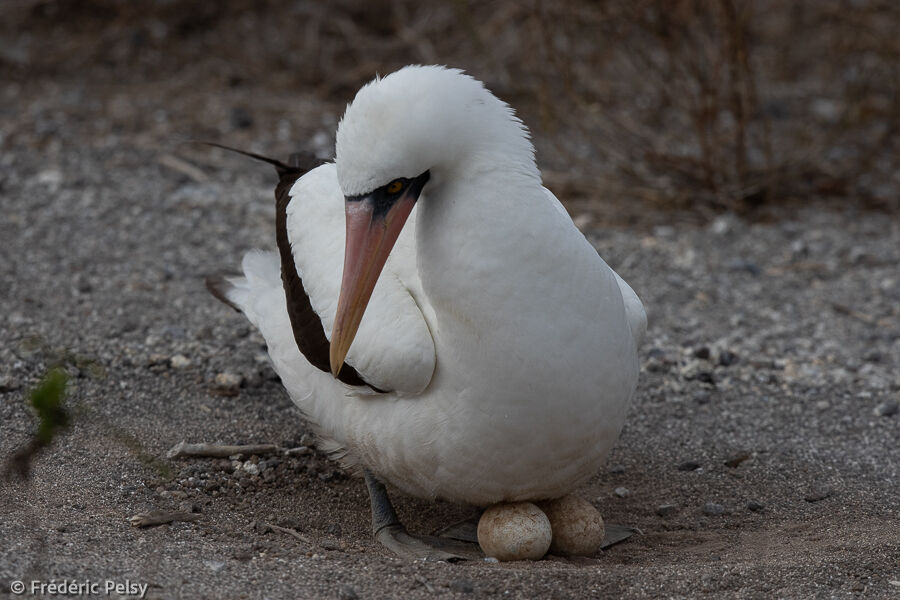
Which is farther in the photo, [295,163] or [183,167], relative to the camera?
[183,167]

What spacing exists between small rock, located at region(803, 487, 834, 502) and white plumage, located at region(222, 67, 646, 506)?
119cm

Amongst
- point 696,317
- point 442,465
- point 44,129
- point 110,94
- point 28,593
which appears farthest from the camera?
point 110,94

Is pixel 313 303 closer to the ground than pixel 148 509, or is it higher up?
higher up

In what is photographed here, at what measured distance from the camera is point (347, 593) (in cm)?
355

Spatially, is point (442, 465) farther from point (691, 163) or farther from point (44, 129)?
point (44, 129)

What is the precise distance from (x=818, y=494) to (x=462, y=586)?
185 cm

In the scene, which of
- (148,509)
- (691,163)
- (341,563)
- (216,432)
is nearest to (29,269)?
(216,432)

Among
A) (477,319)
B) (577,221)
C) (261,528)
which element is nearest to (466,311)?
(477,319)

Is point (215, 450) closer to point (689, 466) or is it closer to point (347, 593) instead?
point (347, 593)

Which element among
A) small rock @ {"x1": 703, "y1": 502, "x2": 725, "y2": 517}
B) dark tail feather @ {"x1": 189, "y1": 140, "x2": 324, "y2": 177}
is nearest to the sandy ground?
small rock @ {"x1": 703, "y1": 502, "x2": 725, "y2": 517}

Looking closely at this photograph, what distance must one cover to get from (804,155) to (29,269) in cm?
509

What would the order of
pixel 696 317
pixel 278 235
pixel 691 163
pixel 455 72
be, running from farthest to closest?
pixel 691 163 → pixel 696 317 → pixel 278 235 → pixel 455 72

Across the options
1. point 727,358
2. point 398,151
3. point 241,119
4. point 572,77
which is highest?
point 398,151

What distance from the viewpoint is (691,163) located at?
25.9ft
